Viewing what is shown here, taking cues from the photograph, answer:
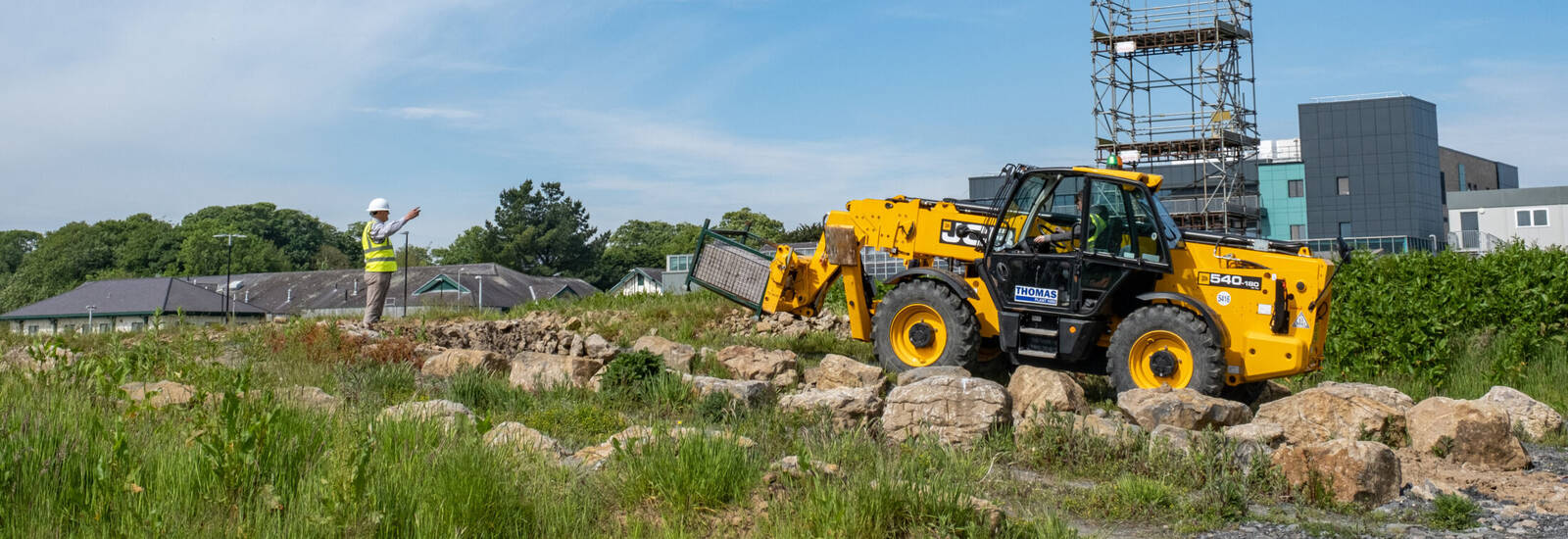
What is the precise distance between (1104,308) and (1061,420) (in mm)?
3553

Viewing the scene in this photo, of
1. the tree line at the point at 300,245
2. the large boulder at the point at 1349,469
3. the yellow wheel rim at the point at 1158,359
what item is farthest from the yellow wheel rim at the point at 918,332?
the tree line at the point at 300,245

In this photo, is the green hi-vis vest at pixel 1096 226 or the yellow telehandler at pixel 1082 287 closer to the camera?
the yellow telehandler at pixel 1082 287

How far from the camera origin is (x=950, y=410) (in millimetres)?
8883

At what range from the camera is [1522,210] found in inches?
2537

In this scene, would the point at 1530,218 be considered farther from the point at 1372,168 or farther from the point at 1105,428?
the point at 1105,428

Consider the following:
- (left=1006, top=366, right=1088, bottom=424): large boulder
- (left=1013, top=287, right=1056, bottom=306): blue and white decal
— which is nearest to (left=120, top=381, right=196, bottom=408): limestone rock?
(left=1006, top=366, right=1088, bottom=424): large boulder

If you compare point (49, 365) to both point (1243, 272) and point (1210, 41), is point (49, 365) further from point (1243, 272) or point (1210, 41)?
point (1210, 41)

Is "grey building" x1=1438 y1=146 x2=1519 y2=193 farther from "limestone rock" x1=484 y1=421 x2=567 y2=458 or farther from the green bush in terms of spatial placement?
"limestone rock" x1=484 y1=421 x2=567 y2=458

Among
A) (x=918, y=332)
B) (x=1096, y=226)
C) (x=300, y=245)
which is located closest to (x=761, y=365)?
(x=918, y=332)

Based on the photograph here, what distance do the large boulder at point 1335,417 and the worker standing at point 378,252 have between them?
10389 millimetres

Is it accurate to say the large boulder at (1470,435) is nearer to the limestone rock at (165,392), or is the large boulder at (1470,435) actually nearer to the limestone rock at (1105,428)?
the limestone rock at (1105,428)

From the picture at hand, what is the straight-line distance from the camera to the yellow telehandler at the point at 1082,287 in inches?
431

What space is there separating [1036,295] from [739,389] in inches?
148

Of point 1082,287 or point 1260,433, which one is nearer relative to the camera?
point 1260,433
